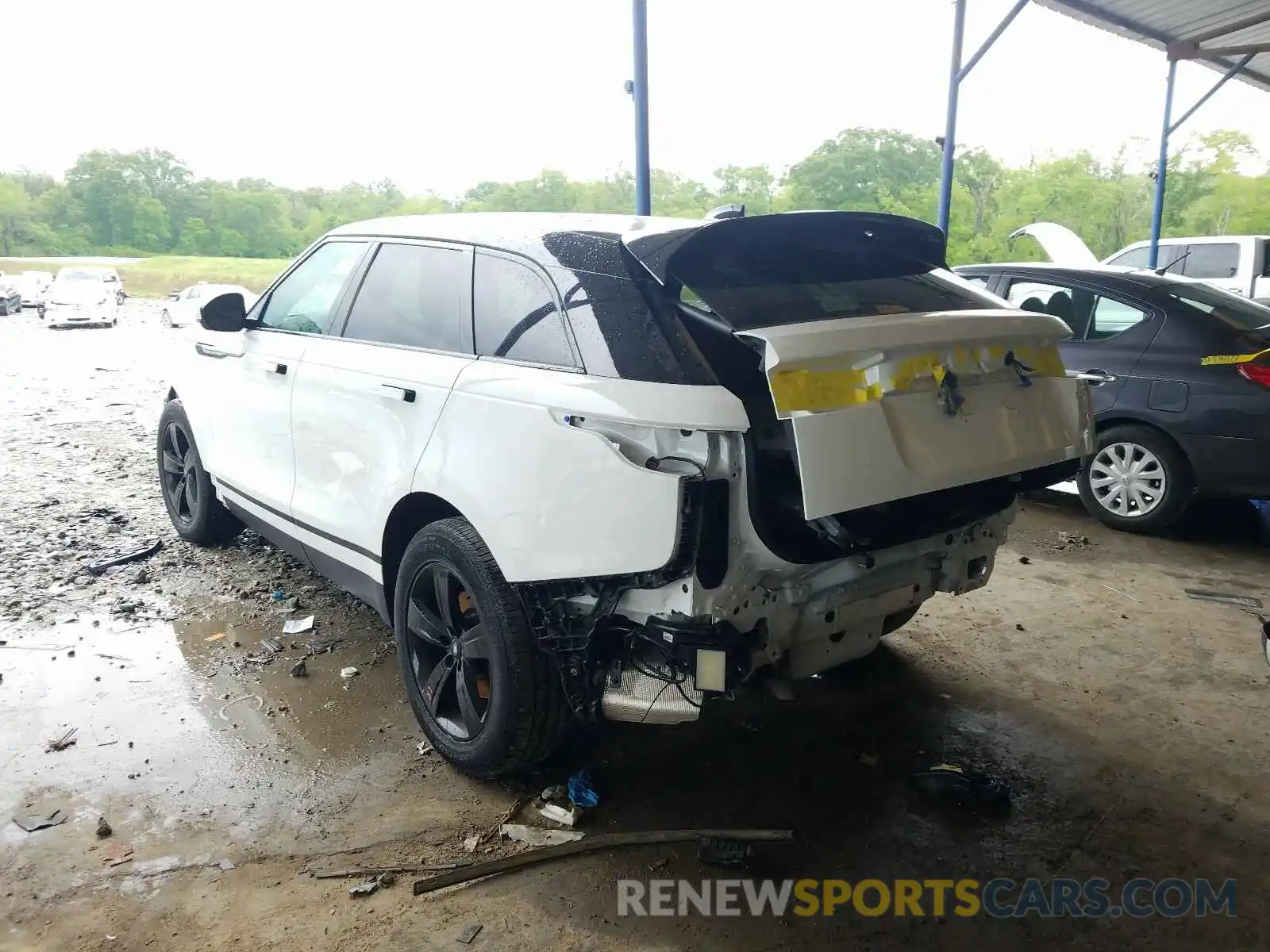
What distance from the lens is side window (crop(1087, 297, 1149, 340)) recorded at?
5.33 metres

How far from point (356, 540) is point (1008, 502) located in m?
2.18

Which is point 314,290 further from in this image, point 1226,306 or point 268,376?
point 1226,306

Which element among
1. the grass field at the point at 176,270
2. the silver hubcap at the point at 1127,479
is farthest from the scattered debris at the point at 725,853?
the grass field at the point at 176,270

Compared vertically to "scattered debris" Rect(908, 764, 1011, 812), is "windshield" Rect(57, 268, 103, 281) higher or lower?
higher

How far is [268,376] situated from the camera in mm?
3738

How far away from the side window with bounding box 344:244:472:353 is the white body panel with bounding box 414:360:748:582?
0.29 metres

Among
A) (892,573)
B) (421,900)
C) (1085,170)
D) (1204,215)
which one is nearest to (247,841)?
(421,900)

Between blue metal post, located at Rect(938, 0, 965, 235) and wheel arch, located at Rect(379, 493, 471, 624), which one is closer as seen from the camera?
wheel arch, located at Rect(379, 493, 471, 624)

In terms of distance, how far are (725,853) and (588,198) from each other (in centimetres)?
734

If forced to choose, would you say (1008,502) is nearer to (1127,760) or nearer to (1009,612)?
(1127,760)

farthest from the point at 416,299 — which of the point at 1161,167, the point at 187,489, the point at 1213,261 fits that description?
the point at 1161,167

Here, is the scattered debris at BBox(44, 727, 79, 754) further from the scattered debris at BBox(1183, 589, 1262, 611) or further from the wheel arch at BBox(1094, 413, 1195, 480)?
the wheel arch at BBox(1094, 413, 1195, 480)

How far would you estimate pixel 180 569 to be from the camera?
4605mm

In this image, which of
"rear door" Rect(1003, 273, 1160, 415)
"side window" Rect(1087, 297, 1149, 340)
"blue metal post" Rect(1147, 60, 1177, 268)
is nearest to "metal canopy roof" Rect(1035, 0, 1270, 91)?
"blue metal post" Rect(1147, 60, 1177, 268)
